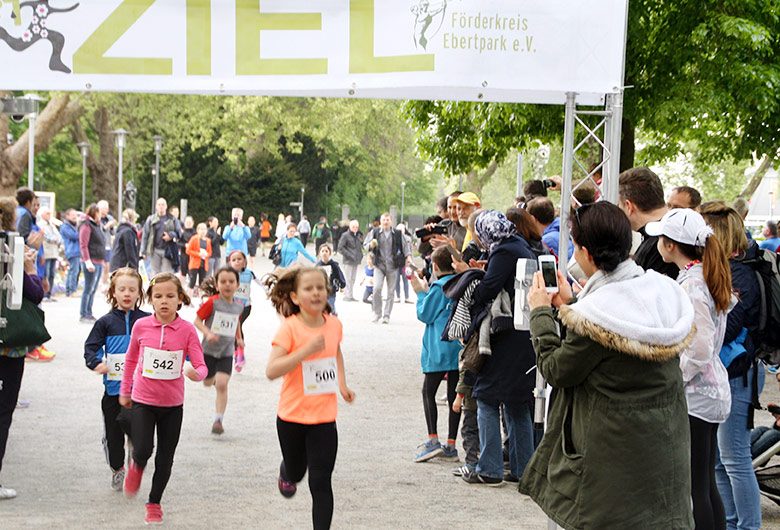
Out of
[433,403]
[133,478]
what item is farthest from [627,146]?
[133,478]

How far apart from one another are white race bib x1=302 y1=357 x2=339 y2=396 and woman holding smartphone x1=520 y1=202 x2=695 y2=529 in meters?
2.02

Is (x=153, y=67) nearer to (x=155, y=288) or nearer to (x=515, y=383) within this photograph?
(x=155, y=288)

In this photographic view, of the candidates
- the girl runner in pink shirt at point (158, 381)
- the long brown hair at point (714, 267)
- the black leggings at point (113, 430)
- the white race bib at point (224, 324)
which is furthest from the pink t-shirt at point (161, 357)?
the long brown hair at point (714, 267)

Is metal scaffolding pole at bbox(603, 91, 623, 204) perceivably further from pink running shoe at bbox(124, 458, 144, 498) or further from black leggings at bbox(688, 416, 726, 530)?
pink running shoe at bbox(124, 458, 144, 498)

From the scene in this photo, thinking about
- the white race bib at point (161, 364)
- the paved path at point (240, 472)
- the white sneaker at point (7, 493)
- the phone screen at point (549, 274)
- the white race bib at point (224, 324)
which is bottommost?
the paved path at point (240, 472)

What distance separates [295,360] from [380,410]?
5.48 meters

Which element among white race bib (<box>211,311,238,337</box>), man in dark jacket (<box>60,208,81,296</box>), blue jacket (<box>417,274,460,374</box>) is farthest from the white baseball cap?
man in dark jacket (<box>60,208,81,296</box>)

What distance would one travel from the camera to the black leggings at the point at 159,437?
696 centimetres

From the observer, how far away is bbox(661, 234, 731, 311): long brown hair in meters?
5.19

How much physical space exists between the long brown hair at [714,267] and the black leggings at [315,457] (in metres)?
2.12

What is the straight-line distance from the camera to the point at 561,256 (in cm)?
704

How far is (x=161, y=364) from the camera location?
7.07 m

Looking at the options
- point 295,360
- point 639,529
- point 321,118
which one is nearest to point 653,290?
point 639,529

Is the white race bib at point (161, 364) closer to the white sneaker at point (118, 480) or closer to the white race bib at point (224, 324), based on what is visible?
the white sneaker at point (118, 480)
